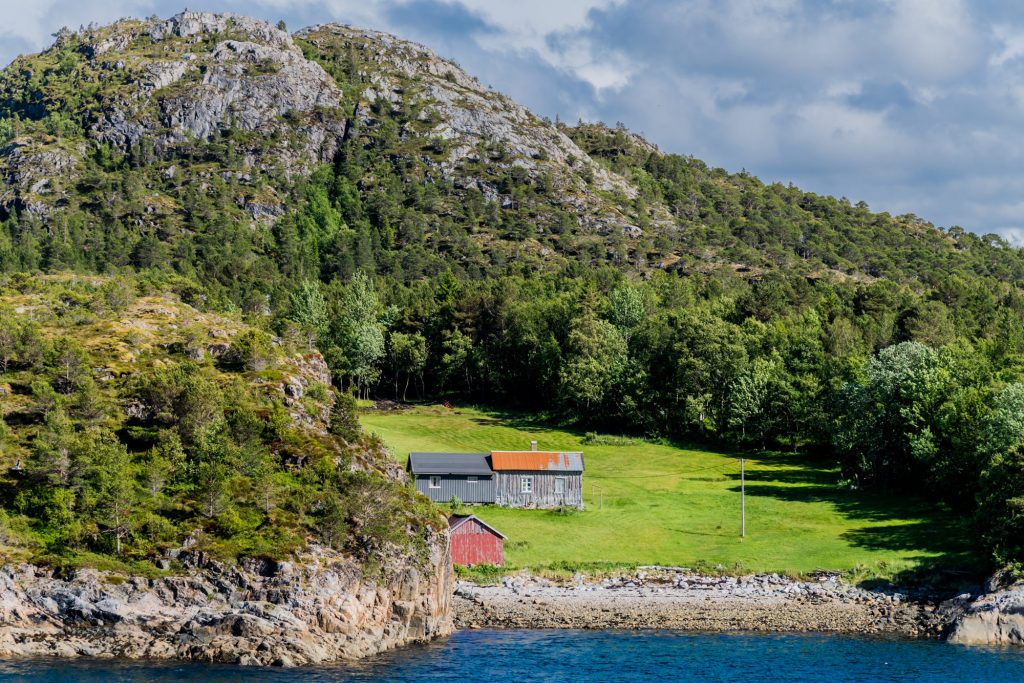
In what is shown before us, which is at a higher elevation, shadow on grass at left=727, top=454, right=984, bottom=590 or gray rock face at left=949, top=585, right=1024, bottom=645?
shadow on grass at left=727, top=454, right=984, bottom=590

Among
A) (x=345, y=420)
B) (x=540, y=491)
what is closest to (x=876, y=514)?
(x=540, y=491)

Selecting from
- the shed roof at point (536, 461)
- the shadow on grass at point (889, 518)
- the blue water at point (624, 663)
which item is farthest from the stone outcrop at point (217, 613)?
the shadow on grass at point (889, 518)

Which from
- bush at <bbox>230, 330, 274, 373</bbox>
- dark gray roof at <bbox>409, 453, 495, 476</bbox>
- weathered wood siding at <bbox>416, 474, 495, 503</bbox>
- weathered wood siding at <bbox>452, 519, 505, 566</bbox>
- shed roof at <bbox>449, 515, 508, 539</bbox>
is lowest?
weathered wood siding at <bbox>452, 519, 505, 566</bbox>

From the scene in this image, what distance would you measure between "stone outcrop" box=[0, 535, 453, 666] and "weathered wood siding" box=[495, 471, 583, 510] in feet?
87.8

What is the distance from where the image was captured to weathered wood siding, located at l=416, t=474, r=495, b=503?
8050 centimetres

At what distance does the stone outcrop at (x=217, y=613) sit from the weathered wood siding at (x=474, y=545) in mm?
11603

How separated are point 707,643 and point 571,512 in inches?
1022

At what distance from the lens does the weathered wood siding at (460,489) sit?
8050cm

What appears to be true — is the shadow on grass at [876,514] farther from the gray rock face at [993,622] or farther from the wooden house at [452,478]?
the wooden house at [452,478]

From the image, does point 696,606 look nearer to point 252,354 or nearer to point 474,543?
point 474,543

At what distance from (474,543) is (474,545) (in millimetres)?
136

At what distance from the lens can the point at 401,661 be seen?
168 feet

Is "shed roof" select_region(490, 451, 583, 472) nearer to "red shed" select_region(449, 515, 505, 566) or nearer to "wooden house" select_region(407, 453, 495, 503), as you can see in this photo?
"wooden house" select_region(407, 453, 495, 503)

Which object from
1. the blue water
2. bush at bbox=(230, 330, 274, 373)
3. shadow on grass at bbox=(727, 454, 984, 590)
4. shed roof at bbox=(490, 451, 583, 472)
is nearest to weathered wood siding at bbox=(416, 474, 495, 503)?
shed roof at bbox=(490, 451, 583, 472)
